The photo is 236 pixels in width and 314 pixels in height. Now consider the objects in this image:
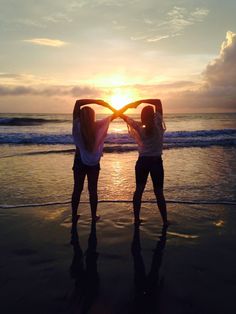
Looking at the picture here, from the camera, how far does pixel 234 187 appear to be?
29.6 ft

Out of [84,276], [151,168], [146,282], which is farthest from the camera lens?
[151,168]

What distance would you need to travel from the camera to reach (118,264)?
4.39 m

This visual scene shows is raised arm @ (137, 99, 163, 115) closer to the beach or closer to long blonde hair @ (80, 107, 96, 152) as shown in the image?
long blonde hair @ (80, 107, 96, 152)

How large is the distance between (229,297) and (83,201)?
4358 mm

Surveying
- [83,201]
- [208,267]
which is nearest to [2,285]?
[208,267]

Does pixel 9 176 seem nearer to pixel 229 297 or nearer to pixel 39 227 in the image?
pixel 39 227

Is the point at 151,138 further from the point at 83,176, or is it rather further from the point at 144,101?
the point at 83,176

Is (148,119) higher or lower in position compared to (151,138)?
higher

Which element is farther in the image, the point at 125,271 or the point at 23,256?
the point at 23,256

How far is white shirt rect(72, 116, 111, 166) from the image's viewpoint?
5.60 meters

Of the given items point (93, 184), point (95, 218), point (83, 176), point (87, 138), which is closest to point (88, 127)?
point (87, 138)

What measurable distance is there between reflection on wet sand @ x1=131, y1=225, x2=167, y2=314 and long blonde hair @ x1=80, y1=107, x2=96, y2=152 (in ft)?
5.48

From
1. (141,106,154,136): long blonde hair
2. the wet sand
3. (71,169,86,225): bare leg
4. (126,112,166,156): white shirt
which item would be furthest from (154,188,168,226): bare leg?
(71,169,86,225): bare leg

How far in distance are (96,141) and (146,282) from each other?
2.48 m
